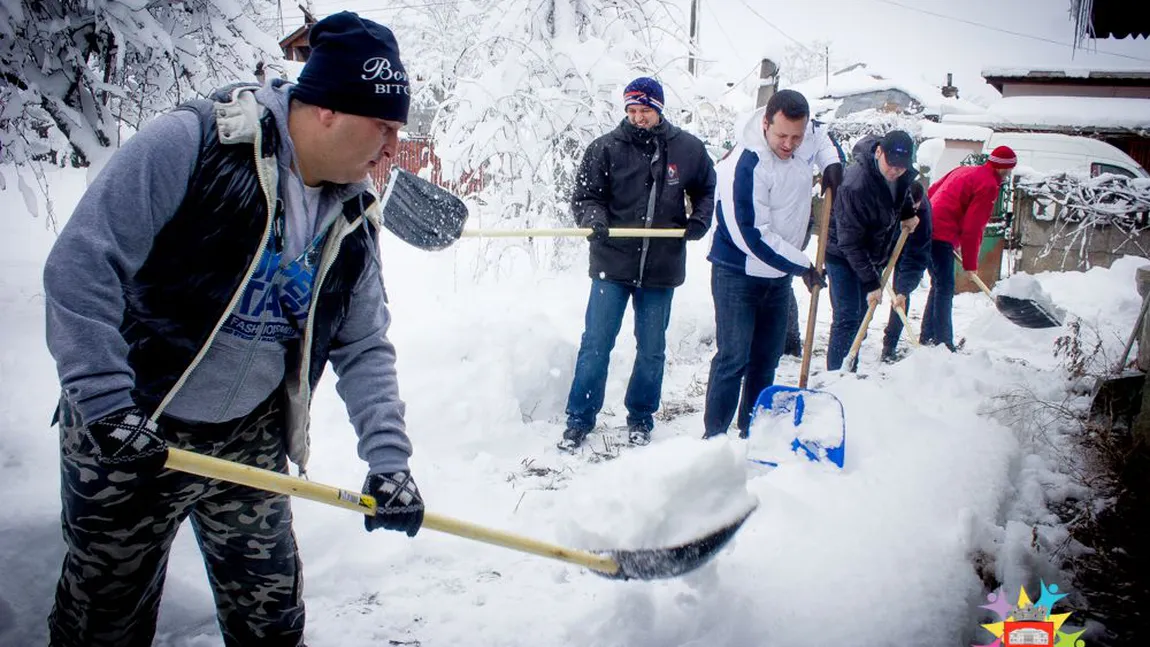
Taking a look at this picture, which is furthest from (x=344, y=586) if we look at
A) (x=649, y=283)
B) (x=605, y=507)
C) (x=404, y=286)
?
(x=404, y=286)

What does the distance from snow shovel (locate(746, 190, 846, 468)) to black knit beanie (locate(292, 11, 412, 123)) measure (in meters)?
2.69

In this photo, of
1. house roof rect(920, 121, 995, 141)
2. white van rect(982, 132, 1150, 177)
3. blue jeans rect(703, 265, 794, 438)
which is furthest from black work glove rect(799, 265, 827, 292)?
house roof rect(920, 121, 995, 141)

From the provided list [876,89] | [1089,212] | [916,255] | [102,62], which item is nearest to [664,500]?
[916,255]

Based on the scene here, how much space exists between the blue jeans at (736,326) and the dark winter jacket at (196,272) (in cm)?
236

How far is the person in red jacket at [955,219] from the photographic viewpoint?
5.80 m

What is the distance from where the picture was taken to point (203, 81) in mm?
4613

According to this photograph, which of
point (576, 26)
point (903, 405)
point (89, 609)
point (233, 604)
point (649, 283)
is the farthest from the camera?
point (576, 26)

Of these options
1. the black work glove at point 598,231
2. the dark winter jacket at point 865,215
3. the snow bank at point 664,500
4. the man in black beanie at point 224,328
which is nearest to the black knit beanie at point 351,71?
the man in black beanie at point 224,328

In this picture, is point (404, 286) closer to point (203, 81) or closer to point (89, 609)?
point (203, 81)

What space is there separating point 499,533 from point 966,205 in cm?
565

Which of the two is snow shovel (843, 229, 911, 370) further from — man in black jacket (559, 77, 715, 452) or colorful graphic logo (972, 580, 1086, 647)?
colorful graphic logo (972, 580, 1086, 647)

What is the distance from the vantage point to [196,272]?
148 centimetres

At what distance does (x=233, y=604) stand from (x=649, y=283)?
9.27ft

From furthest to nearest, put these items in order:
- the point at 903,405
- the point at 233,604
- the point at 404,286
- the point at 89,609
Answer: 1. the point at 404,286
2. the point at 903,405
3. the point at 233,604
4. the point at 89,609
